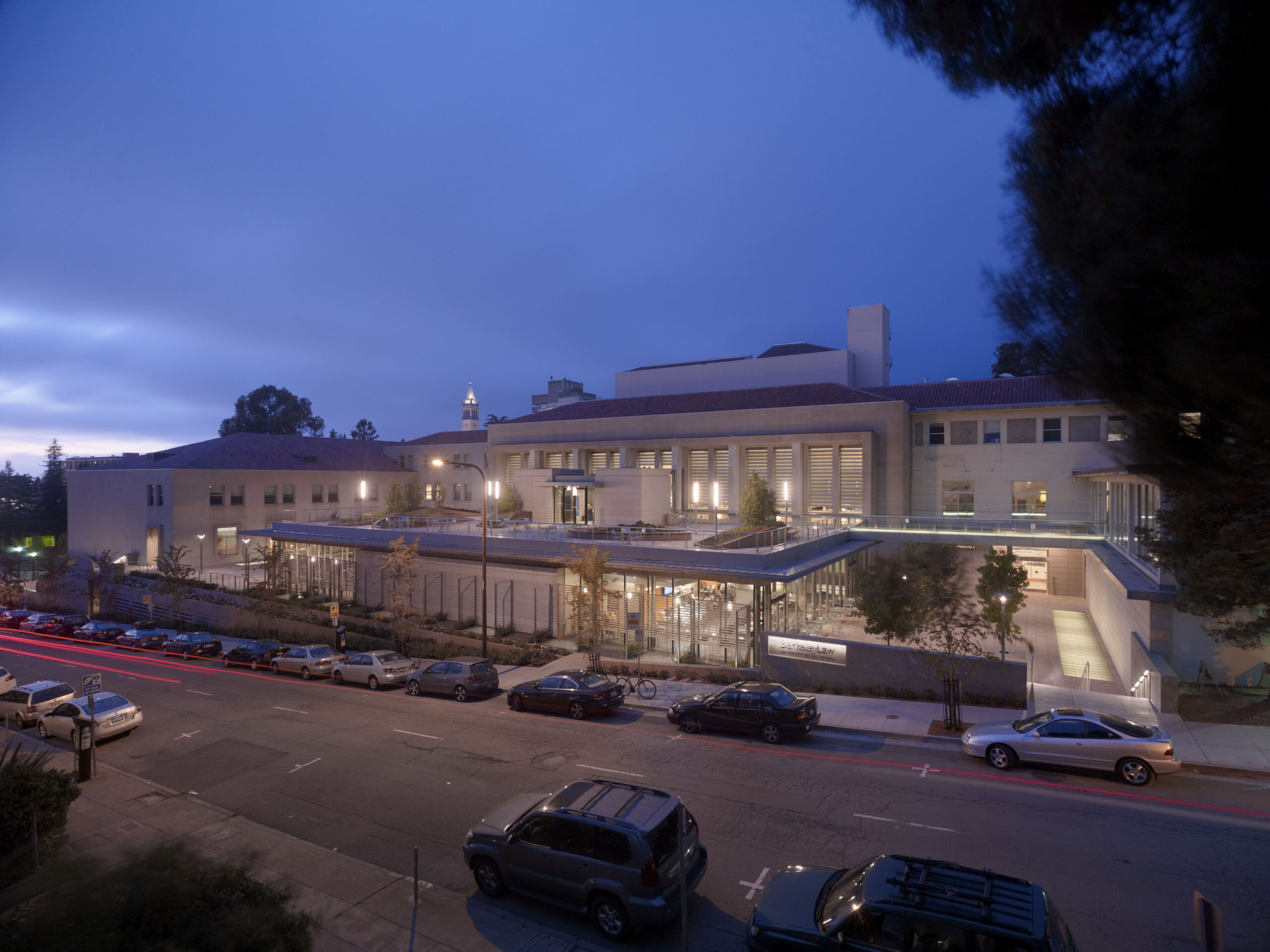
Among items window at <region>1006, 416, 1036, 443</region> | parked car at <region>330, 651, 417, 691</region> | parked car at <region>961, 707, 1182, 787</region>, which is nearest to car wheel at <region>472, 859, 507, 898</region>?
parked car at <region>961, 707, 1182, 787</region>

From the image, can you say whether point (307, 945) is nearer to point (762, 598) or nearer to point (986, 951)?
point (986, 951)

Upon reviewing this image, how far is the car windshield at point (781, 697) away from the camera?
1688 centimetres

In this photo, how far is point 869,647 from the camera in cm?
2116

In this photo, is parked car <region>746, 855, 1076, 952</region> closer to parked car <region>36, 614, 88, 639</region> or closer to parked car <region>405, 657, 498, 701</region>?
parked car <region>405, 657, 498, 701</region>

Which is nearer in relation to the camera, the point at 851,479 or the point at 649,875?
the point at 649,875

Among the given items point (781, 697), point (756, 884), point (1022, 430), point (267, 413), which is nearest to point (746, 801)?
point (756, 884)

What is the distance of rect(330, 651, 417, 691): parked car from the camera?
24.7 meters

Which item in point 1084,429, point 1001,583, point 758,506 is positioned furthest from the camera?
point 1084,429

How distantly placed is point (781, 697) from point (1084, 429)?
112ft

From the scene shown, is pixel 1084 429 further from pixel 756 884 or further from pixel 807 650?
→ pixel 756 884

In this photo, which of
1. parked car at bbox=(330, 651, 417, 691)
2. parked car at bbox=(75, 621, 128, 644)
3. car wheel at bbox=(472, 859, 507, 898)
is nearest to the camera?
car wheel at bbox=(472, 859, 507, 898)

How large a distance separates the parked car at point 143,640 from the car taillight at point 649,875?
1438 inches

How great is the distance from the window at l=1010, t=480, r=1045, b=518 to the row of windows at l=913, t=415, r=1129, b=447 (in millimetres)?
2718

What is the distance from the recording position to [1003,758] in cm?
1416
